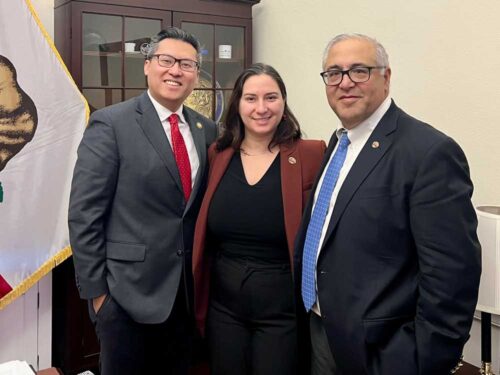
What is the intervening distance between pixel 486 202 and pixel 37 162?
192cm

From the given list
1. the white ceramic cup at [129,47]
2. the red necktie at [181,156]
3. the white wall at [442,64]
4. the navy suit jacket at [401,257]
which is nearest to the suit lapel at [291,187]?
the navy suit jacket at [401,257]

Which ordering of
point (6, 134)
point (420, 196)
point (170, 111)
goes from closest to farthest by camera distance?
point (420, 196) < point (170, 111) < point (6, 134)

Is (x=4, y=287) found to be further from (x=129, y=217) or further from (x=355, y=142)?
(x=355, y=142)

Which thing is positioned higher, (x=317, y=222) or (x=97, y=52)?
(x=97, y=52)

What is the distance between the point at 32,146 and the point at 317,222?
1526 mm

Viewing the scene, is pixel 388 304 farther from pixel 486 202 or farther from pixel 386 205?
pixel 486 202

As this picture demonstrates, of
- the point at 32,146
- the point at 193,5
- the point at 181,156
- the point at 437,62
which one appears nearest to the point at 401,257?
the point at 181,156

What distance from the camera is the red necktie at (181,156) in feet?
5.74

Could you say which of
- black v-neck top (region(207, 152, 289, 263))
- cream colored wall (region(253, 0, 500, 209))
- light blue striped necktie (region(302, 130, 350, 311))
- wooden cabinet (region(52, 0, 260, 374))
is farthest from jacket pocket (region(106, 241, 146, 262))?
cream colored wall (region(253, 0, 500, 209))

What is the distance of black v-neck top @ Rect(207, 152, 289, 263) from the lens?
5.13 feet

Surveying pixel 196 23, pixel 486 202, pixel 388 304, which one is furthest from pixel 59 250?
pixel 486 202

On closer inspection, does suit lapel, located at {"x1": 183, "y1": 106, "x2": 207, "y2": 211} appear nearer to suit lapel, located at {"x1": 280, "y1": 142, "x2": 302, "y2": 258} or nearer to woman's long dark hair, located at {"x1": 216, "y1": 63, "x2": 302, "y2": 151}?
woman's long dark hair, located at {"x1": 216, "y1": 63, "x2": 302, "y2": 151}

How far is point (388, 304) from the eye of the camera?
1209mm

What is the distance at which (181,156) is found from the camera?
5.79 feet
